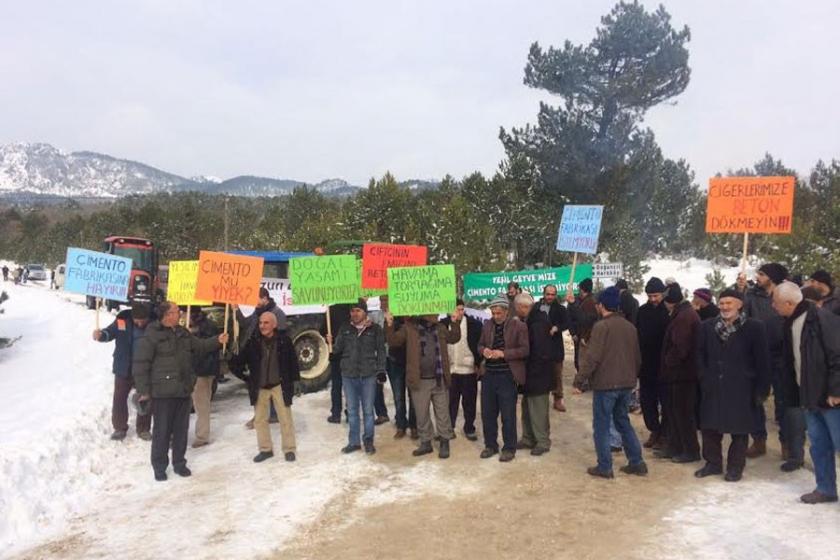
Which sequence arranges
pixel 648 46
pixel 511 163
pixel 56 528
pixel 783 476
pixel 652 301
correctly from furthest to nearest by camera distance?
pixel 511 163
pixel 648 46
pixel 652 301
pixel 783 476
pixel 56 528

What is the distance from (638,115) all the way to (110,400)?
24.7 metres

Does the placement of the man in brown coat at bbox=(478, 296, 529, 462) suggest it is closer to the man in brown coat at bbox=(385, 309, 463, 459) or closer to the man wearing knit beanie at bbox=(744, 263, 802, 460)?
the man in brown coat at bbox=(385, 309, 463, 459)

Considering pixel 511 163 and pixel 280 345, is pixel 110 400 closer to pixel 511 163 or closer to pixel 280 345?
pixel 280 345

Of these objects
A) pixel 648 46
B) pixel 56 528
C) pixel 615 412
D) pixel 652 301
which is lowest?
pixel 56 528

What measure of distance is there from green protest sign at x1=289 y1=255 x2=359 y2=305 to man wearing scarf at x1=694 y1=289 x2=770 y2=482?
400cm

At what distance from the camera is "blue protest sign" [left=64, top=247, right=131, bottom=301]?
291 inches

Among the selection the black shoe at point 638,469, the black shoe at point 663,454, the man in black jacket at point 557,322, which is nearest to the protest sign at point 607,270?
the man in black jacket at point 557,322

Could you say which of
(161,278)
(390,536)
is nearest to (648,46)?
(161,278)

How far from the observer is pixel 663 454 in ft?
21.7

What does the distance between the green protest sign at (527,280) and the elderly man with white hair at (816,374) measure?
5379 mm

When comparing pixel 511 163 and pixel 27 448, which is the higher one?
pixel 511 163

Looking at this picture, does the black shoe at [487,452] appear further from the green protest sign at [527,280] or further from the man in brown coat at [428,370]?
the green protest sign at [527,280]

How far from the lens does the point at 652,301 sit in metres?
6.82

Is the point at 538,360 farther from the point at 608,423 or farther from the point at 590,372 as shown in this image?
the point at 608,423
